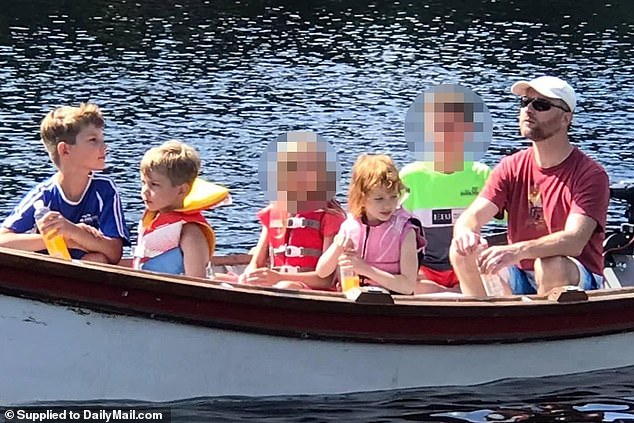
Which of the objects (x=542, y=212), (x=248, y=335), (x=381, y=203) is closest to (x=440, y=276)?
(x=542, y=212)

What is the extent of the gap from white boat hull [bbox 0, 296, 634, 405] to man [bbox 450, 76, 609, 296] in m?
0.34

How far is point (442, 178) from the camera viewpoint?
22.2 feet

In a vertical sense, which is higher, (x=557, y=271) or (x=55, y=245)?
(x=55, y=245)

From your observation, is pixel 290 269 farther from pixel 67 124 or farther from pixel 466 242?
pixel 67 124

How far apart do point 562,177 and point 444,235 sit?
2.18ft

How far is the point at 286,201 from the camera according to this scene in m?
6.26

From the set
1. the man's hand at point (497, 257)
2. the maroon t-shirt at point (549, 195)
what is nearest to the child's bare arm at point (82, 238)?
the man's hand at point (497, 257)

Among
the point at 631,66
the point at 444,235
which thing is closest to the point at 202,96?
the point at 631,66

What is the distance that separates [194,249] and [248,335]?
0.48 metres

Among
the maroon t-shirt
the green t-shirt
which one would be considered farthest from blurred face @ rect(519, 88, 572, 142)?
the green t-shirt

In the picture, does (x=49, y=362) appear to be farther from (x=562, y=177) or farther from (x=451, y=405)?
(x=562, y=177)

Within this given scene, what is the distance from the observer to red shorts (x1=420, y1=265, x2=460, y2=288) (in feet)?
22.1

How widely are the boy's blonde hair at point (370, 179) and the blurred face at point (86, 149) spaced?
3.55 ft

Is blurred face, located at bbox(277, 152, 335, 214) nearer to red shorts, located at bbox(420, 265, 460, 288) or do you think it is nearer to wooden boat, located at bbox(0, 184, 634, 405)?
wooden boat, located at bbox(0, 184, 634, 405)
